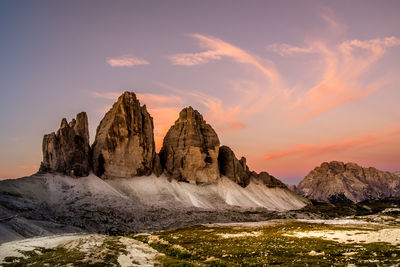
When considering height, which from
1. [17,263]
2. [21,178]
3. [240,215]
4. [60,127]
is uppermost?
[60,127]

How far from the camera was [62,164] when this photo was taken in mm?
188375

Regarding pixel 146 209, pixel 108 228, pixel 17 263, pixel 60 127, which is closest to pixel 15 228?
pixel 108 228

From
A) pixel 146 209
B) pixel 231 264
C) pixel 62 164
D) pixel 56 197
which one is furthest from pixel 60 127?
pixel 231 264

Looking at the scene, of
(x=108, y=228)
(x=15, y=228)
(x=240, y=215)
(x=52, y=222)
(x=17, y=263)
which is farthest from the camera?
(x=240, y=215)

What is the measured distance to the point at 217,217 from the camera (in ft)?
561

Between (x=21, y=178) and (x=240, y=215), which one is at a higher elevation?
(x=21, y=178)

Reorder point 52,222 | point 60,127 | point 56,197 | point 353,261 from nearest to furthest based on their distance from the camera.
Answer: point 353,261 < point 52,222 < point 56,197 < point 60,127

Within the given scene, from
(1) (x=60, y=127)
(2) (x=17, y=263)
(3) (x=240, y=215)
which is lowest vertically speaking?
(3) (x=240, y=215)

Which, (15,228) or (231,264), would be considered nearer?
(231,264)

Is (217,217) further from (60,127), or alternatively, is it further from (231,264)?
(231,264)

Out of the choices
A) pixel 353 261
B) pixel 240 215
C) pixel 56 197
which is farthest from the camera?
pixel 240 215

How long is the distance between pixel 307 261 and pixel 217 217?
146m

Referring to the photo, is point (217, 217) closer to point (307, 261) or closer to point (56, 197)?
point (56, 197)

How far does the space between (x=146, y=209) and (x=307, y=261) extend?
145 m
